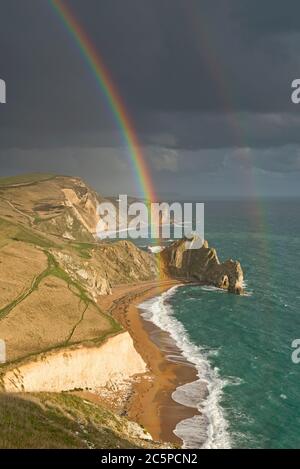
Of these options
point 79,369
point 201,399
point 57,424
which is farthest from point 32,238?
point 57,424

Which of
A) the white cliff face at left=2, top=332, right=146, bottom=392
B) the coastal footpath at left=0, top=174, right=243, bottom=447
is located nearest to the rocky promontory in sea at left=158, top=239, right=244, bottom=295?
the coastal footpath at left=0, top=174, right=243, bottom=447

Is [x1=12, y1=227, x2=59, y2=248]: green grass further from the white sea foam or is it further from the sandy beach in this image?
the white sea foam

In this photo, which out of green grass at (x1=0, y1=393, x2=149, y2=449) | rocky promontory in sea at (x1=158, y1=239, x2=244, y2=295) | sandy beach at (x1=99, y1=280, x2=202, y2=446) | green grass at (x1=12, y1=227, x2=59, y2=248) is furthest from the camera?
rocky promontory in sea at (x1=158, y1=239, x2=244, y2=295)

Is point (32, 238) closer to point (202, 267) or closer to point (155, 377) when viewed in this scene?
point (202, 267)

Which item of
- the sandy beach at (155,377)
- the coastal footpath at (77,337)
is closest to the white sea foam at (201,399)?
the sandy beach at (155,377)
